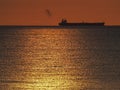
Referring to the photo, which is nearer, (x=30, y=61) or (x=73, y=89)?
(x=73, y=89)

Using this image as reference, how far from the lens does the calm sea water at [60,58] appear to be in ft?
20.9

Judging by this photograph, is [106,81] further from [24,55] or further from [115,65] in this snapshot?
[24,55]

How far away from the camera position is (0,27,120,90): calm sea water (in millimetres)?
6383

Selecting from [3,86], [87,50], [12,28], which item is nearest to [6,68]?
[3,86]

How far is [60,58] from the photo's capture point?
6809 millimetres

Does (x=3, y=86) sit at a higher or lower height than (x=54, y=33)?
lower

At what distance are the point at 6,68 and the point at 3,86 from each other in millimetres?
380

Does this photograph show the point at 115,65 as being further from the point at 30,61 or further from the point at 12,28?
the point at 12,28

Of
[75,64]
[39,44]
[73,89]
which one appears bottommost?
[73,89]

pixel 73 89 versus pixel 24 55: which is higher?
pixel 24 55

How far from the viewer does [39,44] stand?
7.07 meters

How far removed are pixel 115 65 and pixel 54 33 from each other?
1.20m

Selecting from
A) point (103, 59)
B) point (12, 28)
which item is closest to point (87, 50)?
point (103, 59)

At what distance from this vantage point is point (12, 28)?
7.14 meters
